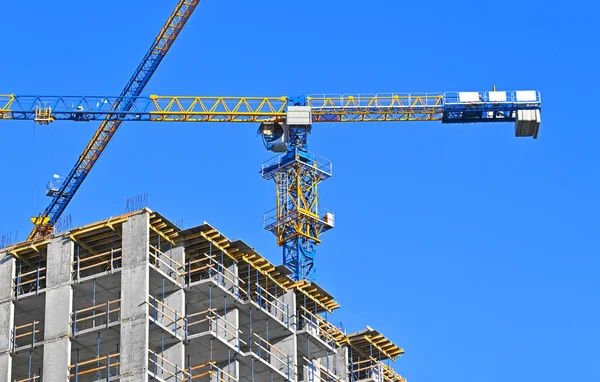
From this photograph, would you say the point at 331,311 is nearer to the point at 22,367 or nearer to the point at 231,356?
the point at 231,356

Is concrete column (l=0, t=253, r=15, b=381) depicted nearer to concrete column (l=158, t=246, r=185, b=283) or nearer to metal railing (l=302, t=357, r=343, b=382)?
concrete column (l=158, t=246, r=185, b=283)

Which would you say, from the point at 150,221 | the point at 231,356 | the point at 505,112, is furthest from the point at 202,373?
the point at 505,112

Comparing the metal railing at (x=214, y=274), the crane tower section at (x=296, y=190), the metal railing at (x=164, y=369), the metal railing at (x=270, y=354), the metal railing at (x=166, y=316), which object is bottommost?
the metal railing at (x=164, y=369)

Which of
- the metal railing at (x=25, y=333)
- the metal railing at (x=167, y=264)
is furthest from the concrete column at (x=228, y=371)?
the metal railing at (x=25, y=333)

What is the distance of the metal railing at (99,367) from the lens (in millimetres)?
81931

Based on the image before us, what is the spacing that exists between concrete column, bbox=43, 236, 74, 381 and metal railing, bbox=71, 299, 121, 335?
0.53 meters

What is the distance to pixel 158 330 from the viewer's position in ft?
274

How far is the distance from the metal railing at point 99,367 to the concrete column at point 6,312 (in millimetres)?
4120

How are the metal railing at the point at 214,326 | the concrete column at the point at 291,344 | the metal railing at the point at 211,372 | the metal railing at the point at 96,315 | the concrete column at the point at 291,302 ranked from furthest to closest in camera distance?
the concrete column at the point at 291,302 < the concrete column at the point at 291,344 < the metal railing at the point at 214,326 < the metal railing at the point at 211,372 < the metal railing at the point at 96,315

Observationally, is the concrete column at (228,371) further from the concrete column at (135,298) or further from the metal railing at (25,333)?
the metal railing at (25,333)

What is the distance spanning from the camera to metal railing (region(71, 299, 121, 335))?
275 feet

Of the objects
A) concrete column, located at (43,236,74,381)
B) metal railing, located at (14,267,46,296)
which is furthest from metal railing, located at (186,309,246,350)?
metal railing, located at (14,267,46,296)

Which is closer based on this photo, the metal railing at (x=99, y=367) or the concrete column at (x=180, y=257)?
the metal railing at (x=99, y=367)

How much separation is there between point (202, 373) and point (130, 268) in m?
6.62
